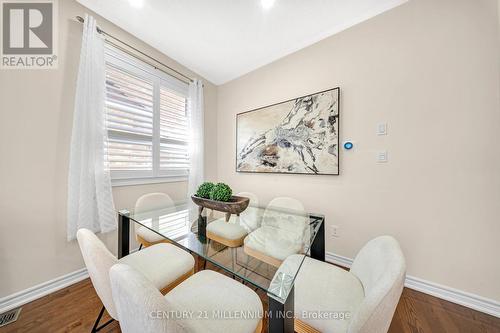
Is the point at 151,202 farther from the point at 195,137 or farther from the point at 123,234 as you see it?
the point at 195,137

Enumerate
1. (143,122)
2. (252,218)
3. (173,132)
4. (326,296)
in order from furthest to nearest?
1. (173,132)
2. (143,122)
3. (252,218)
4. (326,296)

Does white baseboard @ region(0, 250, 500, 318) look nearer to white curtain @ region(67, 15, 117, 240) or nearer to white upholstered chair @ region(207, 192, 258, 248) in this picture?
white curtain @ region(67, 15, 117, 240)

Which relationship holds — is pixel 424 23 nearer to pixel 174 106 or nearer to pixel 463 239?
pixel 463 239

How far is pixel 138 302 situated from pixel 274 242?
98 centimetres

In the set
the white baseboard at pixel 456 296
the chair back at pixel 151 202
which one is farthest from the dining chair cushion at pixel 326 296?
the chair back at pixel 151 202

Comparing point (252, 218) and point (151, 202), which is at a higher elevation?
point (151, 202)

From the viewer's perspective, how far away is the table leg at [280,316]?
606 mm

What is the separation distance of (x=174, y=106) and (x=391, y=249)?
2723 millimetres

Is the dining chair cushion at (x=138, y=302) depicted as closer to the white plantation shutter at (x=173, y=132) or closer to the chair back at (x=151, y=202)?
the chair back at (x=151, y=202)

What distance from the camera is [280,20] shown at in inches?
69.6

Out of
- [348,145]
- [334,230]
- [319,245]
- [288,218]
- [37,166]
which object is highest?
[348,145]

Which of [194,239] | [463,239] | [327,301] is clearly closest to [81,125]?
[194,239]

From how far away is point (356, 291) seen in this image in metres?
0.91

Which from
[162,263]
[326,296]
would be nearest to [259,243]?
[326,296]
